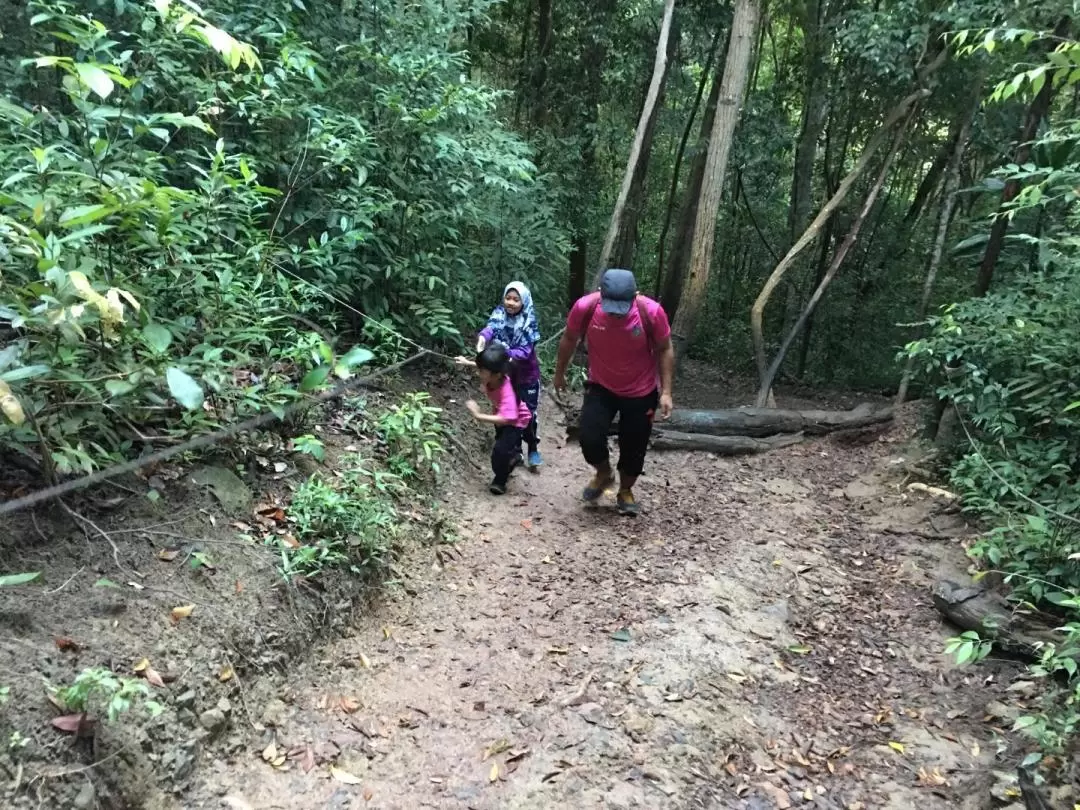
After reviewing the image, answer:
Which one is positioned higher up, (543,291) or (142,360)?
(543,291)

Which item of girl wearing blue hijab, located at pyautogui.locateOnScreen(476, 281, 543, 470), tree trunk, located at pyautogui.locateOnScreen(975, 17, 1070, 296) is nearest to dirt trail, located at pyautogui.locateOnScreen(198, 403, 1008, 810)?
girl wearing blue hijab, located at pyautogui.locateOnScreen(476, 281, 543, 470)

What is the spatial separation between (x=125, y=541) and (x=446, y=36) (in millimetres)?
5499

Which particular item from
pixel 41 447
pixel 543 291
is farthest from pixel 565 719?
pixel 543 291

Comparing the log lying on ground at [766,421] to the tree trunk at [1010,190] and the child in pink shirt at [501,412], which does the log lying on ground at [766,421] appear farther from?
the child in pink shirt at [501,412]

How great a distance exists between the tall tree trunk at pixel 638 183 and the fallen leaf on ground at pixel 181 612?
7.87 meters

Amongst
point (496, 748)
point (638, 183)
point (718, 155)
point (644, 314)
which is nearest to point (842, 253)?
point (718, 155)

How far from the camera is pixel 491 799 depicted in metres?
2.82

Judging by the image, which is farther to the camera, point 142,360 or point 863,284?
point 863,284

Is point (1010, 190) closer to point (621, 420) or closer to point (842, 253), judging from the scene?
point (842, 253)

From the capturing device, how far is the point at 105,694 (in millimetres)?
2467

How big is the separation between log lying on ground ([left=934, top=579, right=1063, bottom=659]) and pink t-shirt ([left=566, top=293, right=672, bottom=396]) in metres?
2.39

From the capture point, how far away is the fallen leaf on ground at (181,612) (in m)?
2.96

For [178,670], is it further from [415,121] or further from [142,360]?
[415,121]

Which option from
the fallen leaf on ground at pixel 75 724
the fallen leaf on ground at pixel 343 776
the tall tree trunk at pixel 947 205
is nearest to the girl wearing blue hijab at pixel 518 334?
the fallen leaf on ground at pixel 343 776
